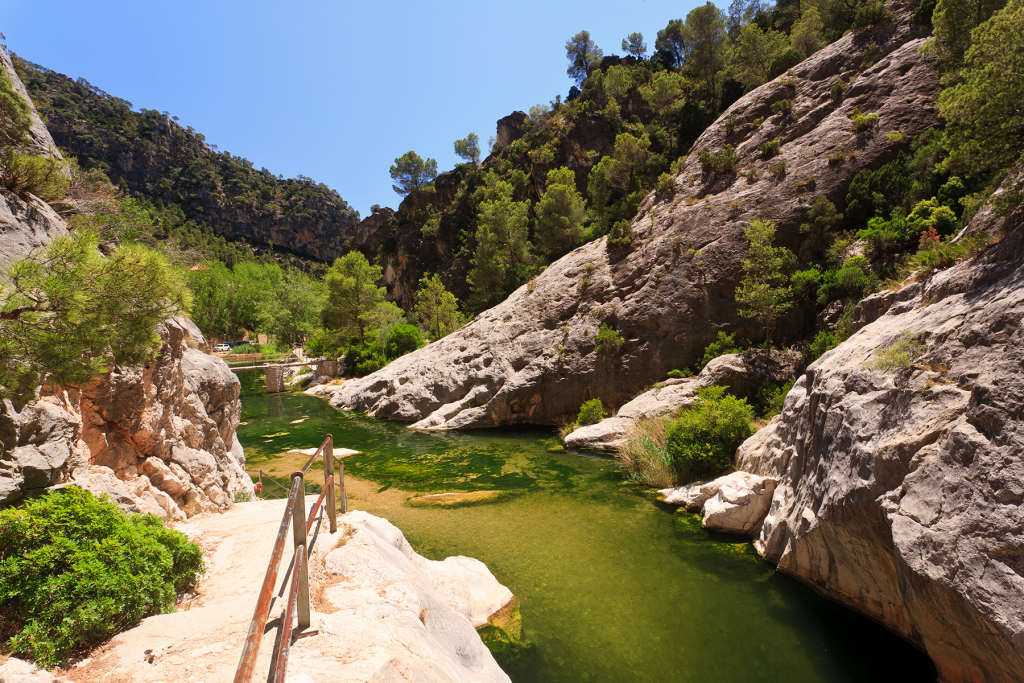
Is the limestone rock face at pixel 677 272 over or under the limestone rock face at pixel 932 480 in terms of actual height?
over

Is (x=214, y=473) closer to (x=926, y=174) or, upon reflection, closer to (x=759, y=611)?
(x=759, y=611)

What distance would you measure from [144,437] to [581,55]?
80347 millimetres

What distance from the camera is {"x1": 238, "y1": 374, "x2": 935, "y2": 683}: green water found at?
6254 millimetres

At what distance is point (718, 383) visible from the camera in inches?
709

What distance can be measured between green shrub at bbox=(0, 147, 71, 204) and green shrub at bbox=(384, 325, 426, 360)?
107ft

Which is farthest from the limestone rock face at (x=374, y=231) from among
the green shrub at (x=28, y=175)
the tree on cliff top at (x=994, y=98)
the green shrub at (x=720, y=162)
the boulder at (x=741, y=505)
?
the tree on cliff top at (x=994, y=98)

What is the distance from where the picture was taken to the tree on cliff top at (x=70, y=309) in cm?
382

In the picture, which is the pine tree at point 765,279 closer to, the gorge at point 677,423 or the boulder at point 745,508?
the gorge at point 677,423

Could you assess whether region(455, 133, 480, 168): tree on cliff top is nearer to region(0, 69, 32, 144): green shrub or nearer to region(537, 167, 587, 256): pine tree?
region(537, 167, 587, 256): pine tree

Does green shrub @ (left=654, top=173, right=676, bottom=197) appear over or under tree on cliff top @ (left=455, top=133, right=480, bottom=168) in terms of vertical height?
under

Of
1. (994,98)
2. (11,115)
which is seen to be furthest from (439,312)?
(994,98)

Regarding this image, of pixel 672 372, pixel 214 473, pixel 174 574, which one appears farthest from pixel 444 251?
pixel 174 574

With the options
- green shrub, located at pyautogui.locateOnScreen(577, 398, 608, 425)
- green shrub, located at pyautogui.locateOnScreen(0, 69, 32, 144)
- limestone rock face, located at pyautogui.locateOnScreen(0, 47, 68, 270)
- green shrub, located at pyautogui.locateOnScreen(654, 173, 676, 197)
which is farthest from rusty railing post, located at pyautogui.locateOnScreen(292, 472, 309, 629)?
green shrub, located at pyautogui.locateOnScreen(654, 173, 676, 197)

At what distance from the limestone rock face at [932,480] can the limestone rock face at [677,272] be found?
12.6m
